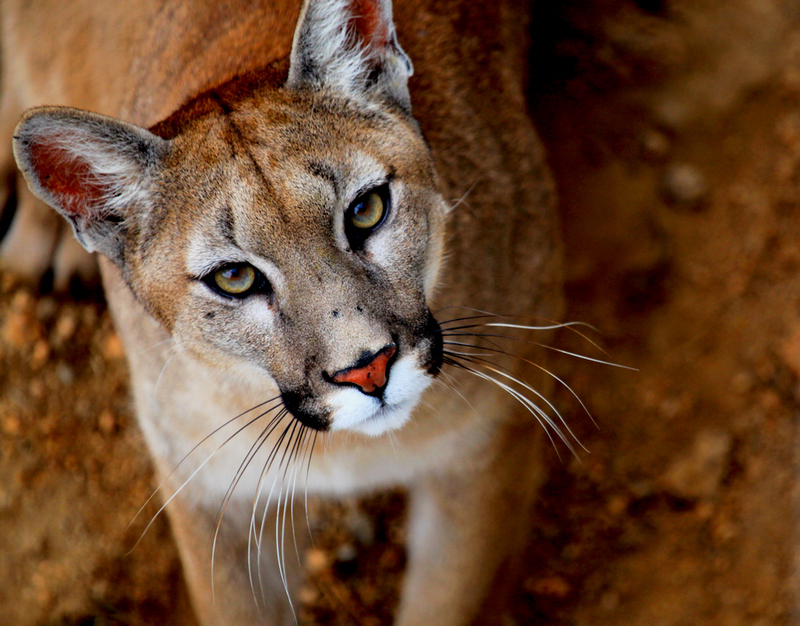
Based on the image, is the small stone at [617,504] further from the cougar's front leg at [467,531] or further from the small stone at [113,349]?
the small stone at [113,349]

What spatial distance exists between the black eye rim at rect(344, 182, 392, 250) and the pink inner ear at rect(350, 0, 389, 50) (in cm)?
42

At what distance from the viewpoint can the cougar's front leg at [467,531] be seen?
291 centimetres

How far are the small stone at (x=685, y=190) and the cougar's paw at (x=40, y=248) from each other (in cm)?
287

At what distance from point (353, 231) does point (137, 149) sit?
58cm

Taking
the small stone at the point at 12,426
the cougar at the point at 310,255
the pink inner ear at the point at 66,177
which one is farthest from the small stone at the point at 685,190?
the small stone at the point at 12,426

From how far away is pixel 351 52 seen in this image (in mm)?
2236

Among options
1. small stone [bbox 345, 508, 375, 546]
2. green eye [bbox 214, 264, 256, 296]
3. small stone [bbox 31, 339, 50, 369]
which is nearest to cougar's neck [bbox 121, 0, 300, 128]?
green eye [bbox 214, 264, 256, 296]

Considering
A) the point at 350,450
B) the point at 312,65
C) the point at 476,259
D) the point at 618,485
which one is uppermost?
the point at 312,65

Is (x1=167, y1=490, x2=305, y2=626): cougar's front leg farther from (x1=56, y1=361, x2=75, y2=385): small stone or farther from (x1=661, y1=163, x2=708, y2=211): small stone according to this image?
(x1=661, y1=163, x2=708, y2=211): small stone

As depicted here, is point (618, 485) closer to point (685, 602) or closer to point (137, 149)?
point (685, 602)

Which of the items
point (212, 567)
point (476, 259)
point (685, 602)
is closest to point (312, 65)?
point (476, 259)

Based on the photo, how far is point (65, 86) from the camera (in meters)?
3.64

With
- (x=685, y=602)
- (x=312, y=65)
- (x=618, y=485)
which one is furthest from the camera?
(x=618, y=485)

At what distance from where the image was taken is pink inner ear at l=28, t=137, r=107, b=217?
201 cm
